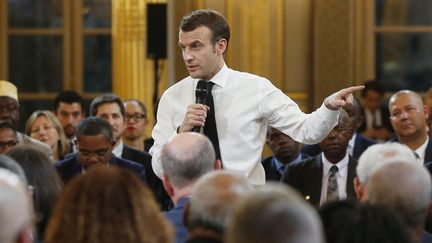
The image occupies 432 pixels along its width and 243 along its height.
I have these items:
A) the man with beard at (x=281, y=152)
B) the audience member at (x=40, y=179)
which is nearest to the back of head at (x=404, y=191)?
the audience member at (x=40, y=179)

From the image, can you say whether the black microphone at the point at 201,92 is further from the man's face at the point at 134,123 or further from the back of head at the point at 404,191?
the man's face at the point at 134,123

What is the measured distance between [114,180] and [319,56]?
6.17 m

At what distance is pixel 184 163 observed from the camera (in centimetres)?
358

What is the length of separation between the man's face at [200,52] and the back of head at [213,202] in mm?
1534

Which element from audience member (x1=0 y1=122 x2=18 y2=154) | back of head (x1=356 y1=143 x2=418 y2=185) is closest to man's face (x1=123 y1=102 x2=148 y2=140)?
audience member (x1=0 y1=122 x2=18 y2=154)

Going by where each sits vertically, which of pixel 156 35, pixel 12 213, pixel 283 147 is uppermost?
pixel 156 35

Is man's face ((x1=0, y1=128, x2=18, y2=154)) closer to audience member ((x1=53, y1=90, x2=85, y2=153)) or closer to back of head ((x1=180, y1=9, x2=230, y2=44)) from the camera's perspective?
back of head ((x1=180, y1=9, x2=230, y2=44))

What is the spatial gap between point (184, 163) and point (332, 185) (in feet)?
6.57

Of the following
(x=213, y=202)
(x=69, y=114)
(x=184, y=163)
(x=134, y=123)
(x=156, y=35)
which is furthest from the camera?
(x=156, y=35)

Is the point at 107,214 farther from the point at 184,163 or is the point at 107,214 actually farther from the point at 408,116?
the point at 408,116

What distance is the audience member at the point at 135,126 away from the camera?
727cm

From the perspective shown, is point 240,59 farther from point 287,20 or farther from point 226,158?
point 226,158

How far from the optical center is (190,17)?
4535mm

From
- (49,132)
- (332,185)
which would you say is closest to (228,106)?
(332,185)
